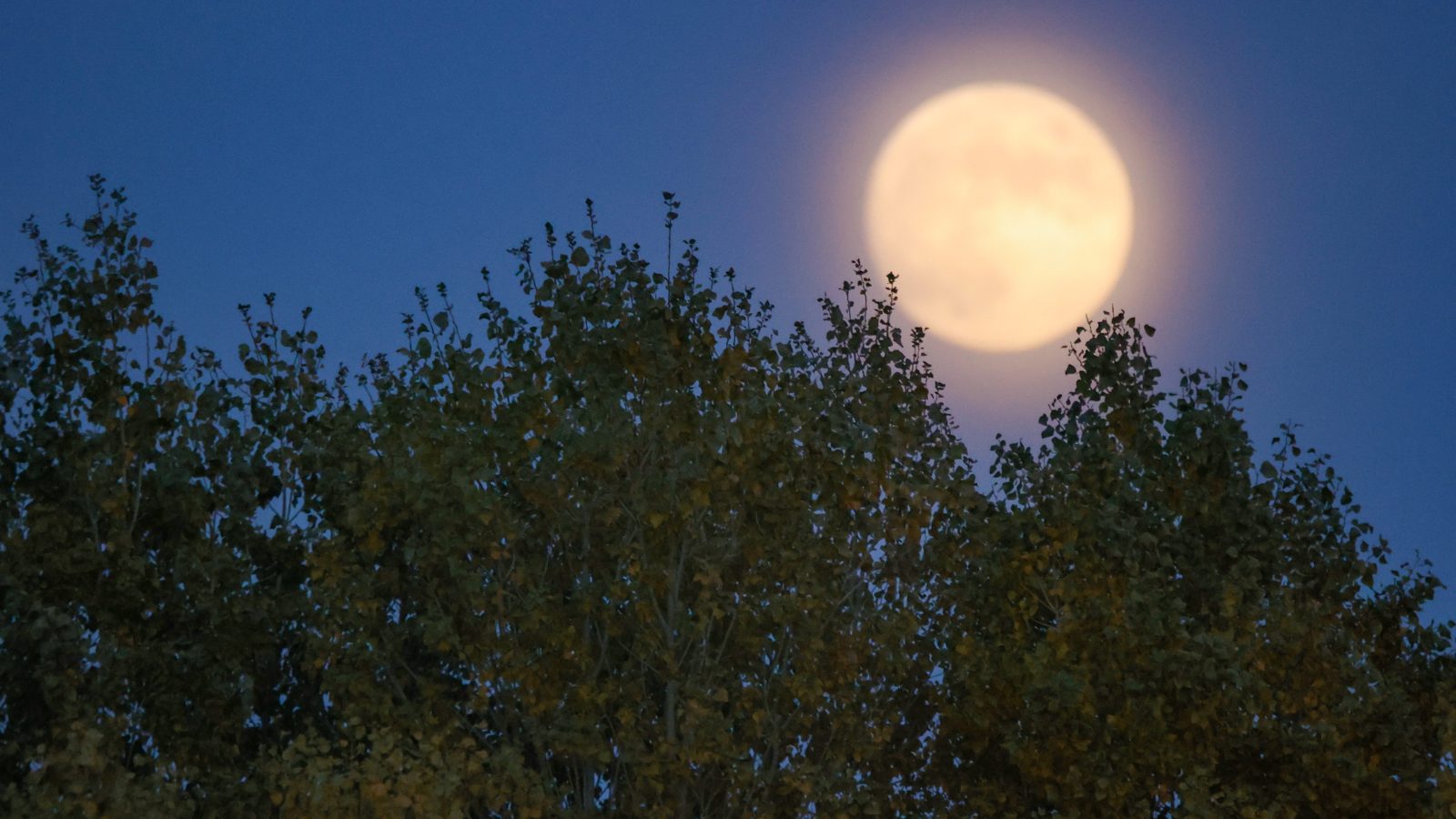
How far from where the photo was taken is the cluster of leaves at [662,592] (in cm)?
1797

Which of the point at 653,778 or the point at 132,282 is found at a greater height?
the point at 132,282

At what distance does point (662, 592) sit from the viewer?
18.0 metres

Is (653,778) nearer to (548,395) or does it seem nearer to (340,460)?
(548,395)

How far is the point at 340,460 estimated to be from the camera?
21.7 m

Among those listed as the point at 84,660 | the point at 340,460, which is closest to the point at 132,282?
the point at 340,460

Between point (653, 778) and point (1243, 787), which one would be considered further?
point (1243, 787)

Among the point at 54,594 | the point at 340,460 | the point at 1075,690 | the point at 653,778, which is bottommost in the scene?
the point at 653,778

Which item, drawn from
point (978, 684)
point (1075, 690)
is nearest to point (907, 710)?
point (978, 684)

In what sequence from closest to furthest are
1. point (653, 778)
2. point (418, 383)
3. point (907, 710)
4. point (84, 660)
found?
1. point (653, 778)
2. point (84, 660)
3. point (418, 383)
4. point (907, 710)

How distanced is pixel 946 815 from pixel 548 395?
793 centimetres

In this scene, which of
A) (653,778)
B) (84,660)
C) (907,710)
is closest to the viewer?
(653,778)

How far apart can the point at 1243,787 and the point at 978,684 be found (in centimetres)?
353

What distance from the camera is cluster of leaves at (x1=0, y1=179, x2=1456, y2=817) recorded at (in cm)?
1797

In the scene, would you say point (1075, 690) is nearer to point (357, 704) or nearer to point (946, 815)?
point (946, 815)
